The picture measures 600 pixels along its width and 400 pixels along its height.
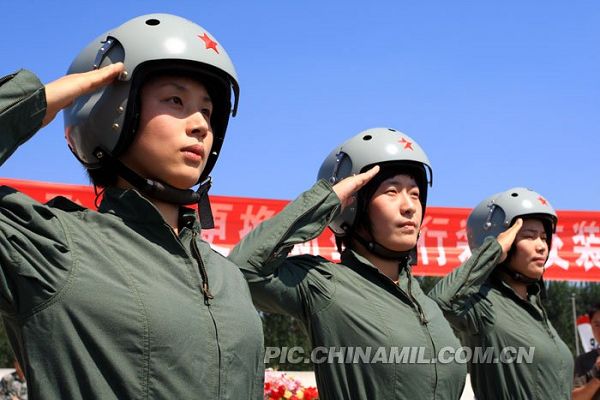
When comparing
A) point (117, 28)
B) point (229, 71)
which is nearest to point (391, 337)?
point (229, 71)

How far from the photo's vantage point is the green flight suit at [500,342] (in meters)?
6.08

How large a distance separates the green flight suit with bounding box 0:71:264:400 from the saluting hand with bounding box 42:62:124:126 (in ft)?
0.18

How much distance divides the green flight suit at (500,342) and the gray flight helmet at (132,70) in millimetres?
2974


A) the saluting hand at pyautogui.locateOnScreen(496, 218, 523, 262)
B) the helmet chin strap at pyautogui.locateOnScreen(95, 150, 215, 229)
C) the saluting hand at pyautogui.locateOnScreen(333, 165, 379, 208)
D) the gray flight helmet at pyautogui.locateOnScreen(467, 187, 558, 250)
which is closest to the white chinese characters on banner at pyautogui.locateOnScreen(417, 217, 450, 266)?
the gray flight helmet at pyautogui.locateOnScreen(467, 187, 558, 250)

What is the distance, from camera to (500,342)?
630cm

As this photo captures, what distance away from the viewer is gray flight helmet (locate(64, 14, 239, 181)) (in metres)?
3.25

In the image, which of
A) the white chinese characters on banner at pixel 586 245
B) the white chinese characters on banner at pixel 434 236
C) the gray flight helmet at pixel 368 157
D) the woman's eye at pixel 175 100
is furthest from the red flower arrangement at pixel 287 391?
the white chinese characters on banner at pixel 586 245

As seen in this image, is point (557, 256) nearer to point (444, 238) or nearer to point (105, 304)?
point (444, 238)

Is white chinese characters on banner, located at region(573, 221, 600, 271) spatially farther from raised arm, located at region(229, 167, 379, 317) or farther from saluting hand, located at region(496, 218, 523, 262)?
raised arm, located at region(229, 167, 379, 317)

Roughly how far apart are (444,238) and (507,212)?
789 cm

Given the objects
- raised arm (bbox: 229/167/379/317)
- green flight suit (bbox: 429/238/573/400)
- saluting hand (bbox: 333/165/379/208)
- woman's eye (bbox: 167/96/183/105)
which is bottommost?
green flight suit (bbox: 429/238/573/400)

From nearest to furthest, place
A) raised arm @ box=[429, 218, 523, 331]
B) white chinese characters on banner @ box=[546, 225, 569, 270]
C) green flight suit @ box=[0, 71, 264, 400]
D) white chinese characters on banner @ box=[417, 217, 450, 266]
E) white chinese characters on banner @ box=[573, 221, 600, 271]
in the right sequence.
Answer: green flight suit @ box=[0, 71, 264, 400] < raised arm @ box=[429, 218, 523, 331] < white chinese characters on banner @ box=[417, 217, 450, 266] < white chinese characters on banner @ box=[546, 225, 569, 270] < white chinese characters on banner @ box=[573, 221, 600, 271]

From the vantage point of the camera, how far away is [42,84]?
2.73 metres

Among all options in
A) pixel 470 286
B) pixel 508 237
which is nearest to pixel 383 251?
pixel 470 286
